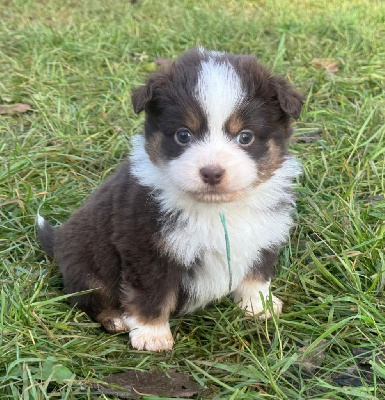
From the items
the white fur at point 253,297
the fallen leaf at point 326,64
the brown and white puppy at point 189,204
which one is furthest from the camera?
the fallen leaf at point 326,64

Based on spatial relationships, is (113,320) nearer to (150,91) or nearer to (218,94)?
(150,91)

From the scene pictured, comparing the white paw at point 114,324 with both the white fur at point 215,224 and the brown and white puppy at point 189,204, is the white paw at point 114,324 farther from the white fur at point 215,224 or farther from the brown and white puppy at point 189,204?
the white fur at point 215,224

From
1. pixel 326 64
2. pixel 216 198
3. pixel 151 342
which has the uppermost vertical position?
pixel 216 198

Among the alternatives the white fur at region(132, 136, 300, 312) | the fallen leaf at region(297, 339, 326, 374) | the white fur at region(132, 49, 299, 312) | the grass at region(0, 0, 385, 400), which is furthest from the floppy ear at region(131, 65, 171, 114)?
the fallen leaf at region(297, 339, 326, 374)

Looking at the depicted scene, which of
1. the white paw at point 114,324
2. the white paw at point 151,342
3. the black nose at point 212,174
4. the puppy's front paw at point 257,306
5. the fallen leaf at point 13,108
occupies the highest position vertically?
the black nose at point 212,174

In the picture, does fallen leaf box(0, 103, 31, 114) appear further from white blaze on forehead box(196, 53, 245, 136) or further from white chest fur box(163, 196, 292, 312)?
white blaze on forehead box(196, 53, 245, 136)

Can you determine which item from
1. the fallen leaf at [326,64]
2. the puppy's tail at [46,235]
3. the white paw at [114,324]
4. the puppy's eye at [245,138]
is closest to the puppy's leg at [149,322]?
the white paw at [114,324]

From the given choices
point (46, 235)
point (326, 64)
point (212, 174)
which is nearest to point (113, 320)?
point (46, 235)

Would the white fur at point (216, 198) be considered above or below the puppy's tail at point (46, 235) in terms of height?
above
